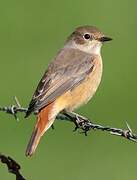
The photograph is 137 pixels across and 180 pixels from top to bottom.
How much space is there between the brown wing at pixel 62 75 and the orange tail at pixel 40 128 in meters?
0.08

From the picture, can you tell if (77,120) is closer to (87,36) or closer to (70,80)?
(70,80)

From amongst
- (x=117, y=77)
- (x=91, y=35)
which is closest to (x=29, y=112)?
(x=91, y=35)

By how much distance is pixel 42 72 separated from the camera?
15867mm

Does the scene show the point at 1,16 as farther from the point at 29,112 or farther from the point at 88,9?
the point at 29,112

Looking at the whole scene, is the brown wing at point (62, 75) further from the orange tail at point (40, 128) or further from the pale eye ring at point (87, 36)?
the pale eye ring at point (87, 36)

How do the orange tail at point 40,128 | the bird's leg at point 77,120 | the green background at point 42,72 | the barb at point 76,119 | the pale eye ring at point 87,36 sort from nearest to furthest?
1. the barb at point 76,119
2. the orange tail at point 40,128
3. the bird's leg at point 77,120
4. the pale eye ring at point 87,36
5. the green background at point 42,72

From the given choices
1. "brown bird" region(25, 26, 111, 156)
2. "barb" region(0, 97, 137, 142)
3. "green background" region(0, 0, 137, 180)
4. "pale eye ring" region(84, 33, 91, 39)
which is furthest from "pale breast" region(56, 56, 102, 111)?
"green background" region(0, 0, 137, 180)

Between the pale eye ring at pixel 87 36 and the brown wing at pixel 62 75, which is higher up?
the pale eye ring at pixel 87 36

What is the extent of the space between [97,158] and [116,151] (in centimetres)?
37

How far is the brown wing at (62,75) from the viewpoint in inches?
389

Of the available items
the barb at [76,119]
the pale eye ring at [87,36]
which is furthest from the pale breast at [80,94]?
the pale eye ring at [87,36]

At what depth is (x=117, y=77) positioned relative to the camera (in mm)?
15812

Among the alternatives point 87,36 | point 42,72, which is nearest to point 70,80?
point 87,36

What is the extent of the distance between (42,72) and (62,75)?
17.9ft
